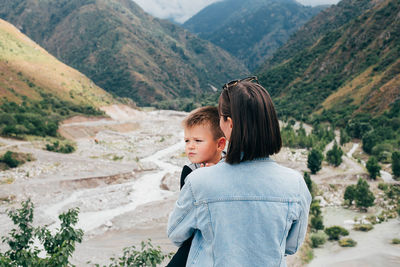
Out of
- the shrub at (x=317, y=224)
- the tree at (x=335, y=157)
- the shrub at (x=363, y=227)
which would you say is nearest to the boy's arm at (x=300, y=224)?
the shrub at (x=317, y=224)

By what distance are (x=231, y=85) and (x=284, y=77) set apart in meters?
113

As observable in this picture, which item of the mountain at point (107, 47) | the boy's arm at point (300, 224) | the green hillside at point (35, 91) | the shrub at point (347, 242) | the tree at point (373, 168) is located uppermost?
the mountain at point (107, 47)

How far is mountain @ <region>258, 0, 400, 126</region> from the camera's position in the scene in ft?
207

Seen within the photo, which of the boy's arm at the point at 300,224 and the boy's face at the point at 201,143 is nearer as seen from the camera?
the boy's arm at the point at 300,224

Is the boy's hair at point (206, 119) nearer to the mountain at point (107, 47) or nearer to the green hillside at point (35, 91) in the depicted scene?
the green hillside at point (35, 91)

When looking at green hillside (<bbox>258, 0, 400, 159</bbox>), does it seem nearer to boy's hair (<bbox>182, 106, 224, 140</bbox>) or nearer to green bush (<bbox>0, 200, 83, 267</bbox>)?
green bush (<bbox>0, 200, 83, 267</bbox>)

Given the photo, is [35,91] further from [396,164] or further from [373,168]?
[396,164]

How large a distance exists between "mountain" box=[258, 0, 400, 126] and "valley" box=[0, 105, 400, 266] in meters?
17.1

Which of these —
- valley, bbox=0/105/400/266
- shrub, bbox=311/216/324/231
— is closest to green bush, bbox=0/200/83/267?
valley, bbox=0/105/400/266

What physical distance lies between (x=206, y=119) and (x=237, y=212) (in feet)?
3.09

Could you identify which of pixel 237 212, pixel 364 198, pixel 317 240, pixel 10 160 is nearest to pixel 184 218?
pixel 237 212

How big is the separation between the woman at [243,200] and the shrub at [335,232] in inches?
882

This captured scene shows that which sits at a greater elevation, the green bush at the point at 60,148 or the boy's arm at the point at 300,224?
the boy's arm at the point at 300,224

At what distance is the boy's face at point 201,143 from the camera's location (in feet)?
8.78
